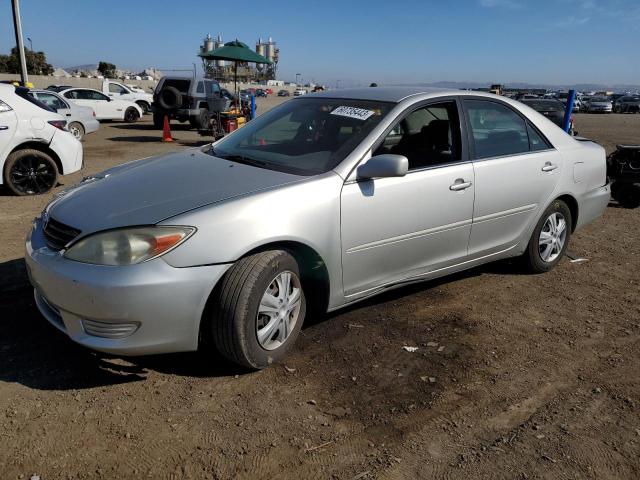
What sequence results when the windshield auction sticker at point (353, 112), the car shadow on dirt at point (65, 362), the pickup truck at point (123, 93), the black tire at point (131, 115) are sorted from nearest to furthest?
1. the car shadow on dirt at point (65, 362)
2. the windshield auction sticker at point (353, 112)
3. the black tire at point (131, 115)
4. the pickup truck at point (123, 93)

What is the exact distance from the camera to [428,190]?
3.55m

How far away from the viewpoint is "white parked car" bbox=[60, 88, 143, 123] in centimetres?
1961

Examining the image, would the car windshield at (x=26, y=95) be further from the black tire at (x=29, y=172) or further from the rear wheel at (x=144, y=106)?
the rear wheel at (x=144, y=106)

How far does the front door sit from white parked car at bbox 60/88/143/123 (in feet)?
60.3

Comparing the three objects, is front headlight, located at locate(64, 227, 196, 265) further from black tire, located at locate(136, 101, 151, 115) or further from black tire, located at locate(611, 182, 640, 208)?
black tire, located at locate(136, 101, 151, 115)

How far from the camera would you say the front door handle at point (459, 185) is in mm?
3697

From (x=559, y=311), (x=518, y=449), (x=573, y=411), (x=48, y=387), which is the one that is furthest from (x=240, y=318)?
(x=559, y=311)

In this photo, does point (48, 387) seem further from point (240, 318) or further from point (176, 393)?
point (240, 318)

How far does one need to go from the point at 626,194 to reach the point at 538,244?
13.8ft

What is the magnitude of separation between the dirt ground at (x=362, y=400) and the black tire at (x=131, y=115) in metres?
18.6

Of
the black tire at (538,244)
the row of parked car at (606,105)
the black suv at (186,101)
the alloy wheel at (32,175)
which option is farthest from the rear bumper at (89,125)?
the row of parked car at (606,105)

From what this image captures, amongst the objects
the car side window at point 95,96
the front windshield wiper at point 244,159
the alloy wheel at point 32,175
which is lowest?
the alloy wheel at point 32,175

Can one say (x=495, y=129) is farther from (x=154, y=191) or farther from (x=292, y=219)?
(x=154, y=191)

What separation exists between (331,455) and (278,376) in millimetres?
727
